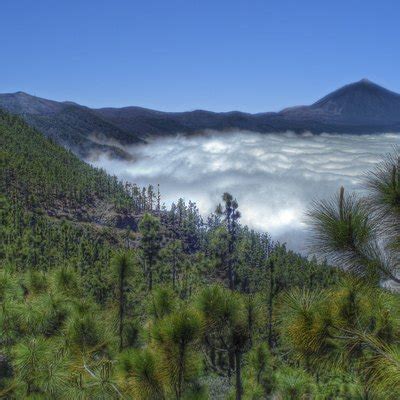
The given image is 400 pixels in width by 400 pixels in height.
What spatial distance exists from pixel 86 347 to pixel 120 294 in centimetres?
509

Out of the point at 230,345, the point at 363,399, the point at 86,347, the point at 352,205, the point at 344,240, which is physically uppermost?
the point at 352,205

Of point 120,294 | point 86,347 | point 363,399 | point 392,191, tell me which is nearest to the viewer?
point 392,191

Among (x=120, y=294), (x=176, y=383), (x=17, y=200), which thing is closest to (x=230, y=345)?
(x=176, y=383)

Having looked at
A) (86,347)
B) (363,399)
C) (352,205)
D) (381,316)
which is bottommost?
(363,399)

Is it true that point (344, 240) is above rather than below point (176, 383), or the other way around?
above

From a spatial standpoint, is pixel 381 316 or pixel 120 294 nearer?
pixel 381 316

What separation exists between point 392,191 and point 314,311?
258 centimetres

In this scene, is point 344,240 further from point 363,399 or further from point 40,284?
point 40,284

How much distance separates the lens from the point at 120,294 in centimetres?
1689

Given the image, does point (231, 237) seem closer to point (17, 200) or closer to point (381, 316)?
point (381, 316)

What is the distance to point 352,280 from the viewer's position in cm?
821

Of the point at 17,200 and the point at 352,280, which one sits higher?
the point at 352,280

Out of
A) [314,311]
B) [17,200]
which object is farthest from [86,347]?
[17,200]

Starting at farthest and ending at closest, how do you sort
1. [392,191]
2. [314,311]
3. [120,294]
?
[120,294]
[314,311]
[392,191]
